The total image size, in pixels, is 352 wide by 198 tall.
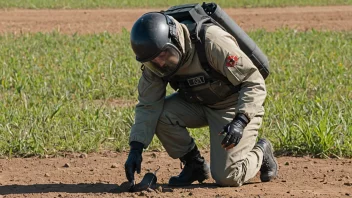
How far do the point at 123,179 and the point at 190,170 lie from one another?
0.58 metres

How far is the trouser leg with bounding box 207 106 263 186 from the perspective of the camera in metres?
6.87

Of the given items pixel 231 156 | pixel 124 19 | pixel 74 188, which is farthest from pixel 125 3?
pixel 231 156

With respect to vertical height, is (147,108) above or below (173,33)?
below

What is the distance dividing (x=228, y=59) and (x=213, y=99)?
0.57 meters

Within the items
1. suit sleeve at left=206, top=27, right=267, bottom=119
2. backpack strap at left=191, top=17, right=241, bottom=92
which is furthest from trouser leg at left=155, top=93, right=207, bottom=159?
suit sleeve at left=206, top=27, right=267, bottom=119

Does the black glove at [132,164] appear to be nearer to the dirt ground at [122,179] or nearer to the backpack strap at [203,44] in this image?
the dirt ground at [122,179]

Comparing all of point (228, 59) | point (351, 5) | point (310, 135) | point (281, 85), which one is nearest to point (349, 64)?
point (281, 85)

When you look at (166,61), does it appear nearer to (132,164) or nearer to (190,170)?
(132,164)

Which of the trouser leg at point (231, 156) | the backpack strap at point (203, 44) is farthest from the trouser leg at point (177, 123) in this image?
the backpack strap at point (203, 44)

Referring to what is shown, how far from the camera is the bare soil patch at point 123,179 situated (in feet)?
22.1

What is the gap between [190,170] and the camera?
714 cm

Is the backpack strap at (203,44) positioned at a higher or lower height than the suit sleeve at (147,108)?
higher

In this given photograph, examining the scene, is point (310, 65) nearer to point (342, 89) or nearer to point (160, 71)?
point (342, 89)

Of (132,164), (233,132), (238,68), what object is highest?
(238,68)
